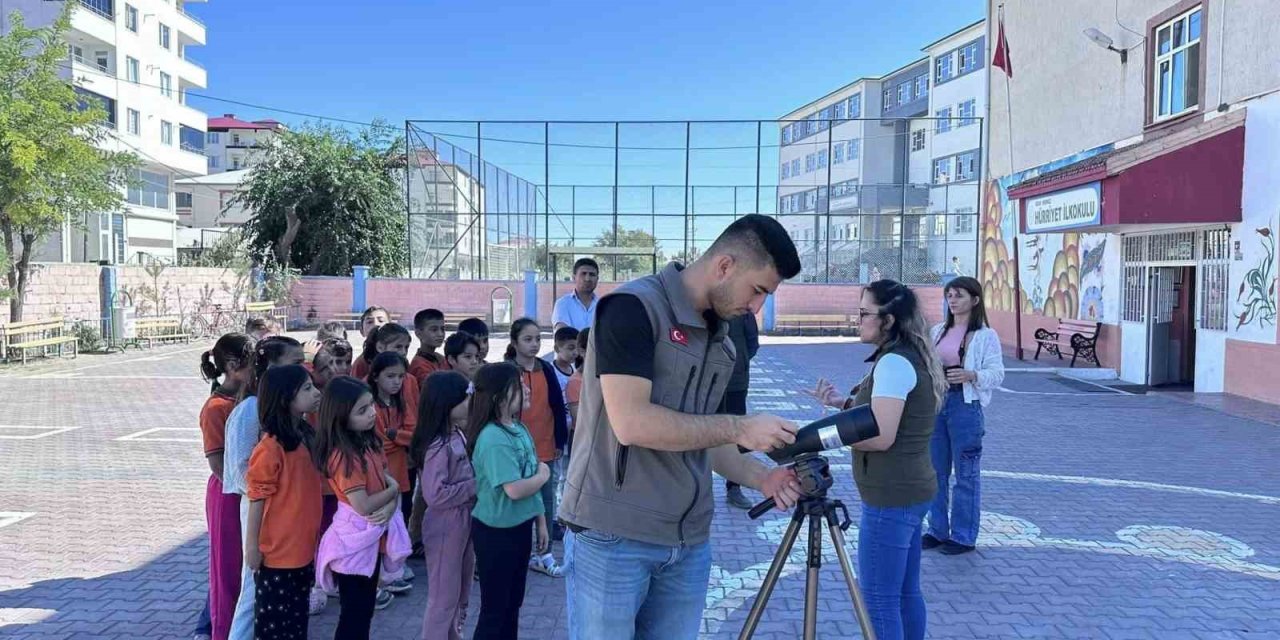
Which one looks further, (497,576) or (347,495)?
(497,576)

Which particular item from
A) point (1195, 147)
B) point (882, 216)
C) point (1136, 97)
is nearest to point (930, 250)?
point (882, 216)

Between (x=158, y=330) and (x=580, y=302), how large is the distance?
16627 mm

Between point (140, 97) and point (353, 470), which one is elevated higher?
point (140, 97)

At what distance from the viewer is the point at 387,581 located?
15.1 ft

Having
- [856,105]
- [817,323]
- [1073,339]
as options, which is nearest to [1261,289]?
[1073,339]

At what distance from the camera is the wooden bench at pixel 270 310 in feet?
75.8

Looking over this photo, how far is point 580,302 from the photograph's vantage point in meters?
7.21

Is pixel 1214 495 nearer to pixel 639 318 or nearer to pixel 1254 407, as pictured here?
pixel 1254 407

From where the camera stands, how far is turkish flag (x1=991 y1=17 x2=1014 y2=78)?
19.4m

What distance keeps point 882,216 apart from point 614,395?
85.9 ft

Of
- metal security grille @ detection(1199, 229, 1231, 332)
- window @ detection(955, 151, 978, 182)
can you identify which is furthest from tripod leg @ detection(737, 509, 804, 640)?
window @ detection(955, 151, 978, 182)

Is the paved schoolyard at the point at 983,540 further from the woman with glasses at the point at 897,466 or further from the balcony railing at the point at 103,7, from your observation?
the balcony railing at the point at 103,7

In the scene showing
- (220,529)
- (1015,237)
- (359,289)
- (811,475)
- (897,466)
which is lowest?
(220,529)

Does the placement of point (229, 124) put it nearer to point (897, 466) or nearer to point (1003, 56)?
point (1003, 56)
